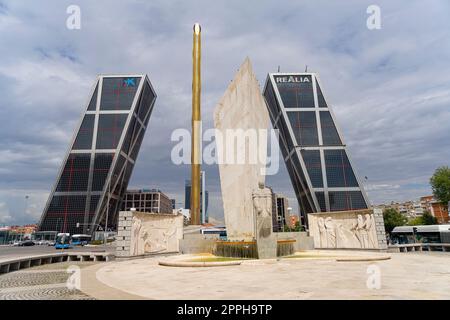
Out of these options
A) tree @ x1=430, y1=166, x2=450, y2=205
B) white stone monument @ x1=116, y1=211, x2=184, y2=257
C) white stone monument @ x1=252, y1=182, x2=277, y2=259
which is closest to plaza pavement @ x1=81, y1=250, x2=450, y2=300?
white stone monument @ x1=252, y1=182, x2=277, y2=259

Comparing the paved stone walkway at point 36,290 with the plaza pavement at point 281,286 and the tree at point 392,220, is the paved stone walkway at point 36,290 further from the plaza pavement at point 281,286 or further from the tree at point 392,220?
the tree at point 392,220

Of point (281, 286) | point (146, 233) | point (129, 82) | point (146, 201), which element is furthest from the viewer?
point (146, 201)

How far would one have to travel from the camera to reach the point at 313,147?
70.3 meters

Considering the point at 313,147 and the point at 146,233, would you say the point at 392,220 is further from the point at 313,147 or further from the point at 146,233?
the point at 146,233

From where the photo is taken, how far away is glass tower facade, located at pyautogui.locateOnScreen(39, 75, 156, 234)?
6169 centimetres

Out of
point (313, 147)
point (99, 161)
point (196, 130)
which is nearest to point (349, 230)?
point (196, 130)

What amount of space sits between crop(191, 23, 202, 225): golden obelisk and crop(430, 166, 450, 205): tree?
41.2 meters

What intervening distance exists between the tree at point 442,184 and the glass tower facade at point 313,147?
57.6 ft

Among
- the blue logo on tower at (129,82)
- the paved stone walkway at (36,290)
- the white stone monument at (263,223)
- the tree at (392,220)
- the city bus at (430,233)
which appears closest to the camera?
the paved stone walkway at (36,290)

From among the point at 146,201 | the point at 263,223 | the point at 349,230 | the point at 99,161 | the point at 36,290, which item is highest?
the point at 99,161

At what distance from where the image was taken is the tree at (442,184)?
47.9m

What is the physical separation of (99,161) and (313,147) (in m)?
51.3

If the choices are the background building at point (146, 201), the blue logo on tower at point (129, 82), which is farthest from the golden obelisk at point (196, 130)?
the background building at point (146, 201)
